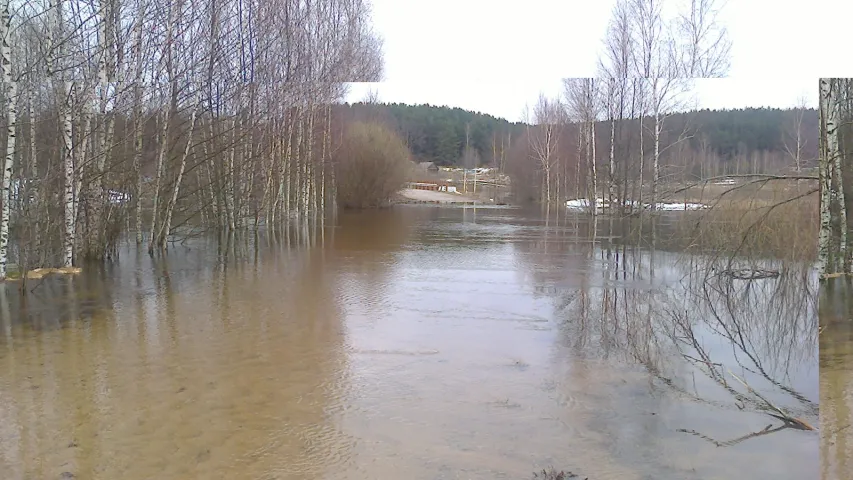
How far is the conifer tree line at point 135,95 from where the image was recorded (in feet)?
13.4

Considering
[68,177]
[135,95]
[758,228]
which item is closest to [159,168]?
[135,95]

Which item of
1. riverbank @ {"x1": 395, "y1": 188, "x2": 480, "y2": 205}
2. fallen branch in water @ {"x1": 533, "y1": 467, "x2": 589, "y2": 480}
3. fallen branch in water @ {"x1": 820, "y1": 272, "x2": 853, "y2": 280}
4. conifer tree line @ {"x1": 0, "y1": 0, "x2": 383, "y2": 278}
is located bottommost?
fallen branch in water @ {"x1": 533, "y1": 467, "x2": 589, "y2": 480}

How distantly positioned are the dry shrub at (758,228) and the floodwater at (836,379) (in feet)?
0.57

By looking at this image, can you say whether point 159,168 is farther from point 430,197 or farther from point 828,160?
point 430,197

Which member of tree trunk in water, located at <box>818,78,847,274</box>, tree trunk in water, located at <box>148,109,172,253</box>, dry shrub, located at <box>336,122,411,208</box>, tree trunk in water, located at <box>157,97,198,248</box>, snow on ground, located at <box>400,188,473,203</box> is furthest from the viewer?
snow on ground, located at <box>400,188,473,203</box>

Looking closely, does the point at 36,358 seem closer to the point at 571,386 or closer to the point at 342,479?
the point at 342,479

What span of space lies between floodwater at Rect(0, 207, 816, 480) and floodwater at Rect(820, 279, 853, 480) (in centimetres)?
4

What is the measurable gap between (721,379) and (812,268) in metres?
0.70

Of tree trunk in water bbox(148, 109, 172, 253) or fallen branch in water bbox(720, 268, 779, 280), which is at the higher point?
tree trunk in water bbox(148, 109, 172, 253)

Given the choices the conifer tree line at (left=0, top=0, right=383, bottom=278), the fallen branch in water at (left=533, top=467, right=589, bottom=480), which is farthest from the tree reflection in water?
the conifer tree line at (left=0, top=0, right=383, bottom=278)

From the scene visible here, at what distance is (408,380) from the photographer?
2.48 m

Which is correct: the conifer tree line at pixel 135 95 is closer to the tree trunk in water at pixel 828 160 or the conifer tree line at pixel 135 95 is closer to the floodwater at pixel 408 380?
the floodwater at pixel 408 380

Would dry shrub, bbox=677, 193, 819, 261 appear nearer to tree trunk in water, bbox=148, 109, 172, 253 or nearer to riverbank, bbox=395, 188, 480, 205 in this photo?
tree trunk in water, bbox=148, 109, 172, 253

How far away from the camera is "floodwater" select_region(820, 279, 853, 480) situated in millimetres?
1629
